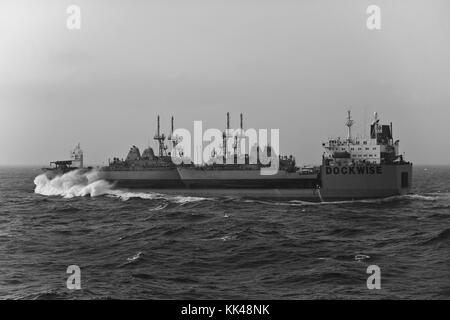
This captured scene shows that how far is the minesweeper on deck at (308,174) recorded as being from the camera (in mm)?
50656

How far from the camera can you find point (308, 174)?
2046 inches

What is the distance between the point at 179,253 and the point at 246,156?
34194 millimetres

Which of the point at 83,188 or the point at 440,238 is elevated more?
the point at 83,188

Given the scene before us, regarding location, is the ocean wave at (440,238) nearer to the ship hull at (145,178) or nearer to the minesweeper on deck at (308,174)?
the minesweeper on deck at (308,174)

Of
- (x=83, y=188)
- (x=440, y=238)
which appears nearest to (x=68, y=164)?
(x=83, y=188)

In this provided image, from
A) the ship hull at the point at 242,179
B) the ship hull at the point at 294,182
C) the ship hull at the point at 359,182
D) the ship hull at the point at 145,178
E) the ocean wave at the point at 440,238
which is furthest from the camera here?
the ship hull at the point at 145,178

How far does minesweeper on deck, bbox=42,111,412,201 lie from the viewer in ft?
166

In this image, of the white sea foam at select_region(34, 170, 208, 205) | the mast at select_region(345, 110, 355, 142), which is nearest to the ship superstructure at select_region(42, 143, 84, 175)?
the white sea foam at select_region(34, 170, 208, 205)

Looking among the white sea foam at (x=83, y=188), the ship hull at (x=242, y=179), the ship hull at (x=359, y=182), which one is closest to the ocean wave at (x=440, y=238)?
the ship hull at (x=359, y=182)

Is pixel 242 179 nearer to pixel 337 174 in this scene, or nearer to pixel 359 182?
pixel 337 174

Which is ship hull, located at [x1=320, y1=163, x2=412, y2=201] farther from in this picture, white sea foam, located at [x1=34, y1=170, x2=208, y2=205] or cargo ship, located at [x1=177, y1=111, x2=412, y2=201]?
white sea foam, located at [x1=34, y1=170, x2=208, y2=205]
